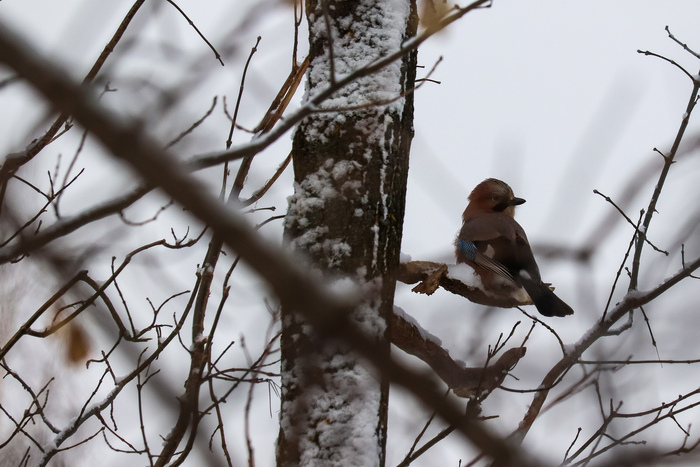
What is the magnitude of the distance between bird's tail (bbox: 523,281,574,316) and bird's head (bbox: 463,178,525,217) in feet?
5.56

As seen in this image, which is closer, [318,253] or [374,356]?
[374,356]

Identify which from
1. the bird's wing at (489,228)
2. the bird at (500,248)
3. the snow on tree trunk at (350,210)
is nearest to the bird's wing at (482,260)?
the bird at (500,248)

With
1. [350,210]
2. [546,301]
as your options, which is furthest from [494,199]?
[350,210]

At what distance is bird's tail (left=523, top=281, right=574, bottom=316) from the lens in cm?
466

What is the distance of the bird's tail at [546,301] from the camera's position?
466cm

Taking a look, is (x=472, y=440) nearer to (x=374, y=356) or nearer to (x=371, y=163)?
(x=374, y=356)

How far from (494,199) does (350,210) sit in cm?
419

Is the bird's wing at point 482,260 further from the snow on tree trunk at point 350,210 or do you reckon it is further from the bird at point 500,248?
the snow on tree trunk at point 350,210

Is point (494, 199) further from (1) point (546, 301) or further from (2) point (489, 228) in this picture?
(1) point (546, 301)

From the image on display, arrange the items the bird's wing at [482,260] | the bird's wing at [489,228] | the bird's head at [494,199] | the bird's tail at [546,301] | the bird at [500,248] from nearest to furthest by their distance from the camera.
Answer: the bird's tail at [546,301]
the bird at [500,248]
the bird's wing at [482,260]
the bird's wing at [489,228]
the bird's head at [494,199]

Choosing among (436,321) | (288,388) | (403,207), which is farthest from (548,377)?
(288,388)

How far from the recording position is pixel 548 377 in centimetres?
320

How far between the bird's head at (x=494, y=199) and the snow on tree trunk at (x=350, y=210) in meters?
3.76

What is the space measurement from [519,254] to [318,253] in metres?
3.28
